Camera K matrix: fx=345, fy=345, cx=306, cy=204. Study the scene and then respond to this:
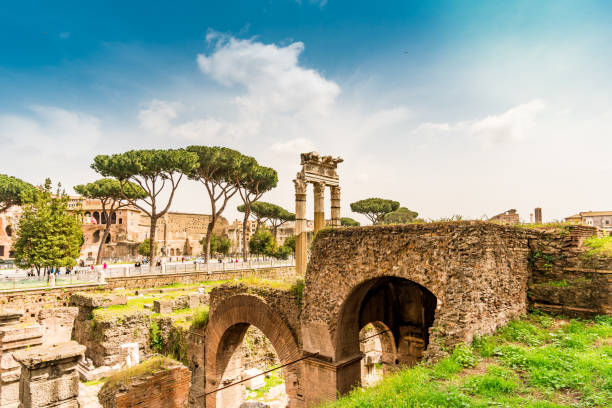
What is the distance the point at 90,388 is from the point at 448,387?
34.8ft

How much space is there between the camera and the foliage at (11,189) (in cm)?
2634

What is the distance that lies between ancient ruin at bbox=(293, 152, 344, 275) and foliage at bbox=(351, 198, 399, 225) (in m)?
22.5

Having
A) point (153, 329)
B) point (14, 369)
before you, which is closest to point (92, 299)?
point (153, 329)

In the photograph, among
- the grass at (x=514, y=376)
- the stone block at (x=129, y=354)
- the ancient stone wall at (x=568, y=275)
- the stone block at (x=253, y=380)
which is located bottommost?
the stone block at (x=253, y=380)

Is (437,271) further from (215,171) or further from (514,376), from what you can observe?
(215,171)

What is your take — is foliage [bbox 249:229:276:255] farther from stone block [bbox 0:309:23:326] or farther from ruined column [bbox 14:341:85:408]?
ruined column [bbox 14:341:85:408]

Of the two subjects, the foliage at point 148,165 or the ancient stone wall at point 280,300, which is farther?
the foliage at point 148,165

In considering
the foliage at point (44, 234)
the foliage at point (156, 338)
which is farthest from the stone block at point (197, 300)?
the foliage at point (44, 234)

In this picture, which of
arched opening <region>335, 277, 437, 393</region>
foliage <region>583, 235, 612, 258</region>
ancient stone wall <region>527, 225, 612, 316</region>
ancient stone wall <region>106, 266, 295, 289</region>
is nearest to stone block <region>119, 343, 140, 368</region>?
Result: arched opening <region>335, 277, 437, 393</region>

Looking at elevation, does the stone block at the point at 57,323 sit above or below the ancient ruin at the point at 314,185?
below

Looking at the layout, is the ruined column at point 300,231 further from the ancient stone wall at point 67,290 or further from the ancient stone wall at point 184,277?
the ancient stone wall at point 184,277

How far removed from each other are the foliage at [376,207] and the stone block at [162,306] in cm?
2561

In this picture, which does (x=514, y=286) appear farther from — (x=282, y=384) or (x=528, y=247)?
(x=282, y=384)

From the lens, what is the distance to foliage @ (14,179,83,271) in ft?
52.9
